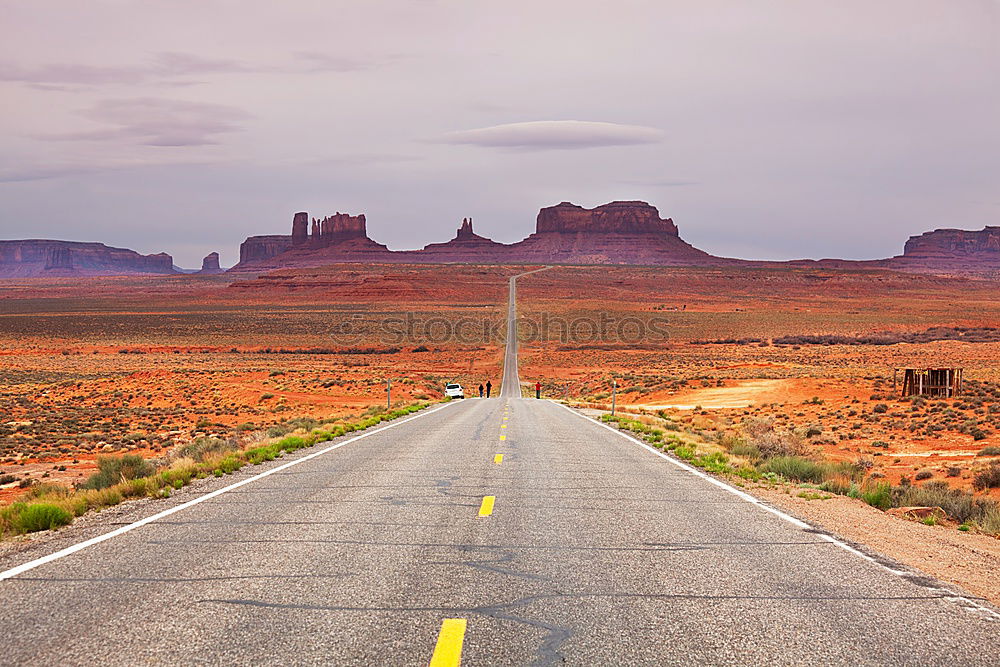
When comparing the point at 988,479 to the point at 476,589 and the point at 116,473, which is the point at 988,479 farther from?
the point at 116,473

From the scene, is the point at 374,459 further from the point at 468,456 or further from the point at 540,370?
the point at 540,370

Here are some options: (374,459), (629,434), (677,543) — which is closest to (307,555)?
(677,543)

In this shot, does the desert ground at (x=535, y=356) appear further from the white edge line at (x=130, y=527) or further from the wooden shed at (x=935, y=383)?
the white edge line at (x=130, y=527)

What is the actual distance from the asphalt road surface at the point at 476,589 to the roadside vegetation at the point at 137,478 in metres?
0.78

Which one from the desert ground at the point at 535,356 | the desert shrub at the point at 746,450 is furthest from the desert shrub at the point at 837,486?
the desert shrub at the point at 746,450

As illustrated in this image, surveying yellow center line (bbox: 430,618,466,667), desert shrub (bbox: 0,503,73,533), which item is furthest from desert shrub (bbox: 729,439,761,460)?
yellow center line (bbox: 430,618,466,667)

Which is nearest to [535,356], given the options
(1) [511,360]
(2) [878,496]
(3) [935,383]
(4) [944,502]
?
(1) [511,360]

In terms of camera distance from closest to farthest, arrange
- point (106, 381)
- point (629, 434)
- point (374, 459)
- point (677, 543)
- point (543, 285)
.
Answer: point (677, 543)
point (374, 459)
point (629, 434)
point (106, 381)
point (543, 285)

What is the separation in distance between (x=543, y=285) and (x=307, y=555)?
158 meters

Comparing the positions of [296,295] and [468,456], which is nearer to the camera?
[468,456]

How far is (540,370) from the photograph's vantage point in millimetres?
74688

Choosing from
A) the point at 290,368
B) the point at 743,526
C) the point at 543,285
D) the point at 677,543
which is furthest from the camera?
the point at 543,285

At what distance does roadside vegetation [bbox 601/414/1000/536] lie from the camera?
39.6 ft

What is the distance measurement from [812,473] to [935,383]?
21.7 meters
